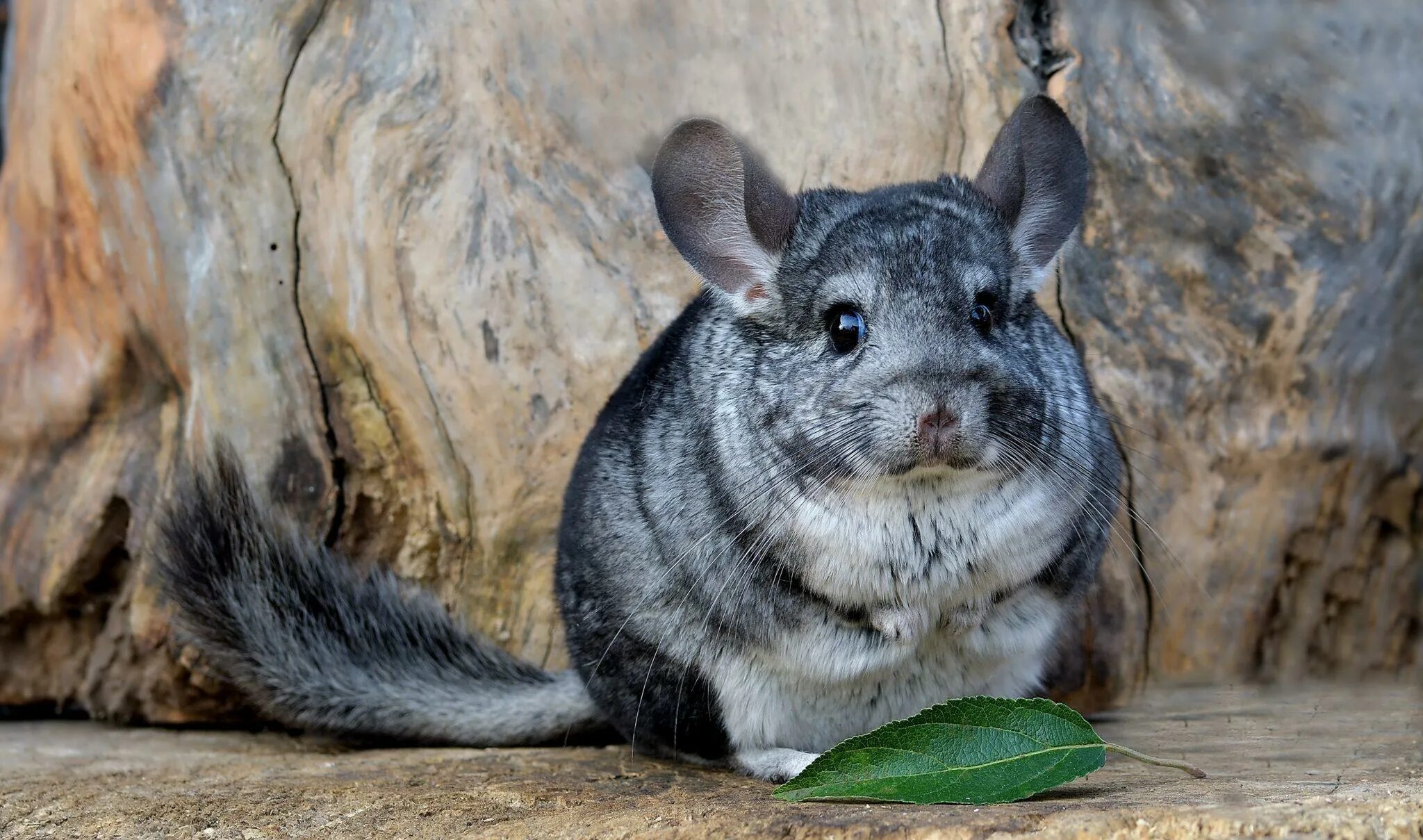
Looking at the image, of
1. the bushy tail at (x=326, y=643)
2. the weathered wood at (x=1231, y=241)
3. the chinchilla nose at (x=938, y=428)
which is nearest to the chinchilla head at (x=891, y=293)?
the chinchilla nose at (x=938, y=428)

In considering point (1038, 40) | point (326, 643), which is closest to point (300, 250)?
point (326, 643)

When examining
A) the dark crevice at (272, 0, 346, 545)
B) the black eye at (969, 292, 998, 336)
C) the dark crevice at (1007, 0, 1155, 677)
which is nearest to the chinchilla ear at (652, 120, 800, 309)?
the black eye at (969, 292, 998, 336)

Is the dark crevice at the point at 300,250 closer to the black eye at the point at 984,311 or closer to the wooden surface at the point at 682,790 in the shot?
the wooden surface at the point at 682,790

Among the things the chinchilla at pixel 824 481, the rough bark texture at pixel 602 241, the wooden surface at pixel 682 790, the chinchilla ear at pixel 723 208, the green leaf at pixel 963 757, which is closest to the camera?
the wooden surface at pixel 682 790

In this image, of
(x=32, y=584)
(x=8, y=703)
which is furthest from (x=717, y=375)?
(x=8, y=703)

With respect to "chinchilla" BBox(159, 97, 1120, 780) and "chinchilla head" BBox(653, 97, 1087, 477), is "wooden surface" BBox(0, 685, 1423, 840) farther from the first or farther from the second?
"chinchilla head" BBox(653, 97, 1087, 477)

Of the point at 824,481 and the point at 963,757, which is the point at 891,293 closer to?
the point at 824,481

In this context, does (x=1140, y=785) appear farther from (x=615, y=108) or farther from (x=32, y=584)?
(x=32, y=584)
